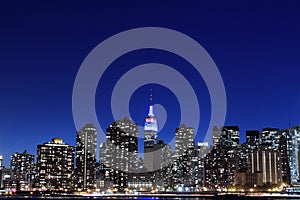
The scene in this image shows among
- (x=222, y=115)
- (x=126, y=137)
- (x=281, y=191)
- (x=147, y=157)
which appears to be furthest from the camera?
(x=147, y=157)

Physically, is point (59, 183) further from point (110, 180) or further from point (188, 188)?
point (188, 188)

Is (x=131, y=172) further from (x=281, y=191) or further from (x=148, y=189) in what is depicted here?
(x=281, y=191)

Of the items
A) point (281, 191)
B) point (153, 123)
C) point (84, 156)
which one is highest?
point (153, 123)

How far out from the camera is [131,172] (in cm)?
16712

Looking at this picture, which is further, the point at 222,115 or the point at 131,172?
the point at 131,172

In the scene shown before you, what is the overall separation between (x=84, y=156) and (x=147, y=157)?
24.8 metres

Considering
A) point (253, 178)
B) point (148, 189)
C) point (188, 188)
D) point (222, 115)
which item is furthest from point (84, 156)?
point (222, 115)

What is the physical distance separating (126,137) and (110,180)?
1587cm

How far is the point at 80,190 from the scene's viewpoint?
155500mm

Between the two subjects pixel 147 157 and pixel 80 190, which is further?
pixel 147 157

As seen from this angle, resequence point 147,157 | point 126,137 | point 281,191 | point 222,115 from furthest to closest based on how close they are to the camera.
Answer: point 147,157 → point 126,137 → point 281,191 → point 222,115

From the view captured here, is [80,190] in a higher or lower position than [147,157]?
lower

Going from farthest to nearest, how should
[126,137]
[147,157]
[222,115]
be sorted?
[147,157] → [126,137] → [222,115]

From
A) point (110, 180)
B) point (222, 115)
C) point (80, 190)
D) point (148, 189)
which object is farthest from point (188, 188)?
point (222, 115)
